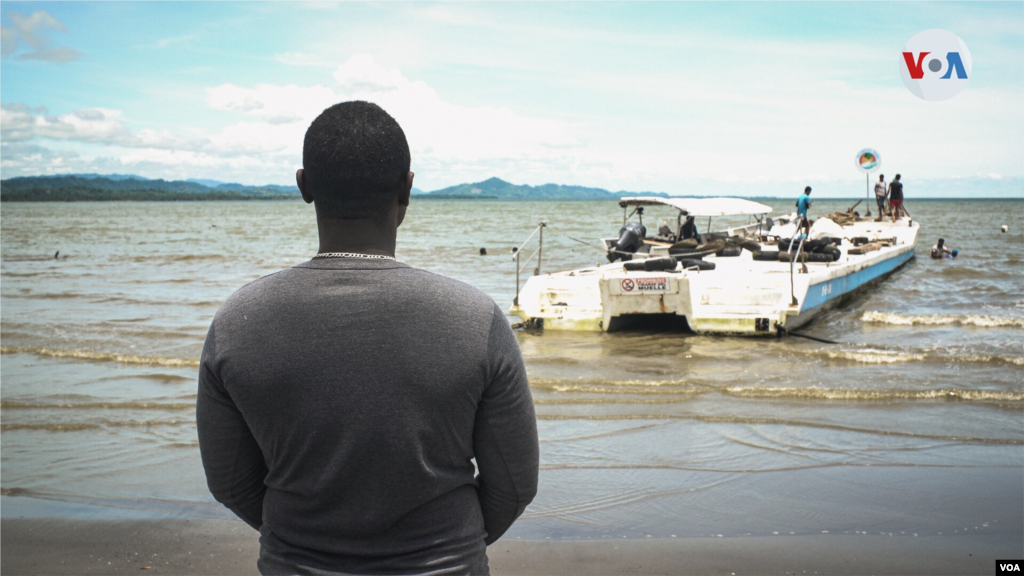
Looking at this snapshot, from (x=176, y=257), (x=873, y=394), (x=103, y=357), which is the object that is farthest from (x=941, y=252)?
(x=176, y=257)

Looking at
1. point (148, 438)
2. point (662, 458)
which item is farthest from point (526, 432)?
point (148, 438)

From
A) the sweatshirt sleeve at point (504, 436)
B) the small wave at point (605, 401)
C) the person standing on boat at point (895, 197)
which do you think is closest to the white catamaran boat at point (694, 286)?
the small wave at point (605, 401)

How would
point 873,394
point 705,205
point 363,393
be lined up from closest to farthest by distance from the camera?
point 363,393, point 873,394, point 705,205

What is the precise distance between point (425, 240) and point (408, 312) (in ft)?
130

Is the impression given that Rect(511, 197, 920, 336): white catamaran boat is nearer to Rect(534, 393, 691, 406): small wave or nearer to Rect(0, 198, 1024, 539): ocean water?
Rect(0, 198, 1024, 539): ocean water

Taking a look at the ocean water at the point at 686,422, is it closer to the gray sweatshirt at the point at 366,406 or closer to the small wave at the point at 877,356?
the small wave at the point at 877,356

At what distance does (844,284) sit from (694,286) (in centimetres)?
427

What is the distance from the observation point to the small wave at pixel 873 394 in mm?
8906

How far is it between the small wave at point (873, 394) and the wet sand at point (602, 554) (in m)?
4.19

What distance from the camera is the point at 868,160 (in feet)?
84.3

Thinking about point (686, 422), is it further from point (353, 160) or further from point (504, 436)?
point (353, 160)

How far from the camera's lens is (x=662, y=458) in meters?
6.84

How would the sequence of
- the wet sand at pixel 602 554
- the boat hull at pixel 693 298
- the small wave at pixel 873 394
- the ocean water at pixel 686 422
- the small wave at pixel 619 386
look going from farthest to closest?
the boat hull at pixel 693 298
the small wave at pixel 619 386
the small wave at pixel 873 394
the ocean water at pixel 686 422
the wet sand at pixel 602 554

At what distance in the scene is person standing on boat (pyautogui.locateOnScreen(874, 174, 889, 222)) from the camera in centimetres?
2859
